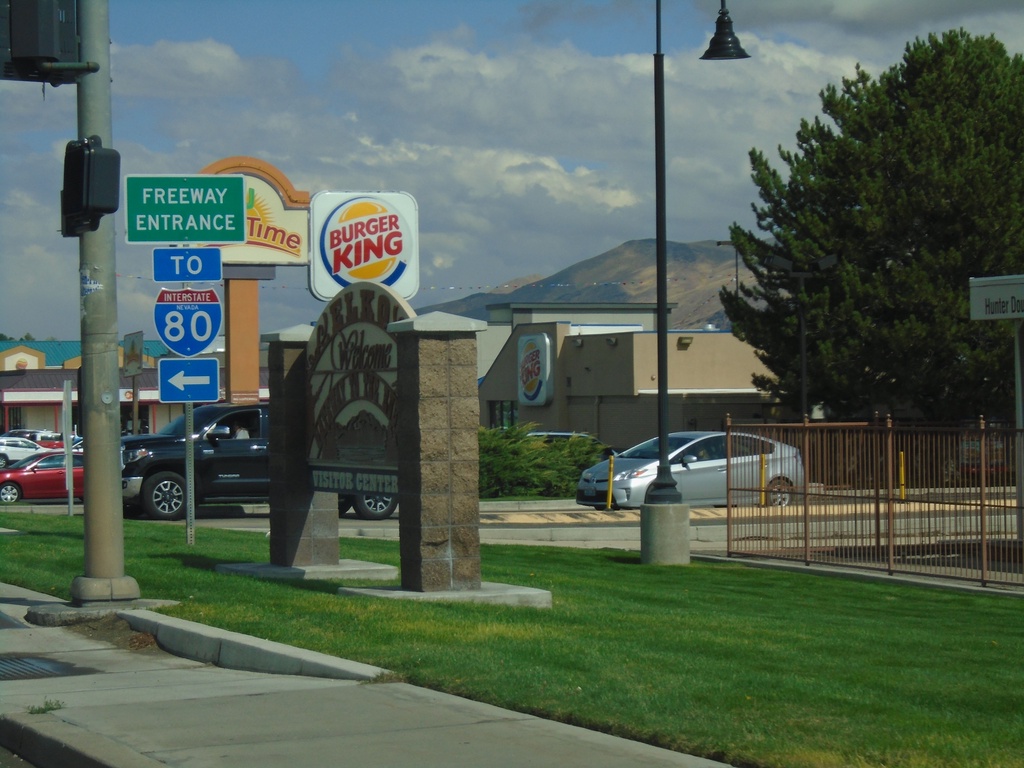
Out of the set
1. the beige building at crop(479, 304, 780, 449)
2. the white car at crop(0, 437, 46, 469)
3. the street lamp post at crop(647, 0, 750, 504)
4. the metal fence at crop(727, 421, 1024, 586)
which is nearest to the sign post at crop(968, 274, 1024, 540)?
the metal fence at crop(727, 421, 1024, 586)

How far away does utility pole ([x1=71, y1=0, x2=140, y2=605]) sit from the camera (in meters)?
10.1

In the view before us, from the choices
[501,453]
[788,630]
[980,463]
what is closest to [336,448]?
[788,630]

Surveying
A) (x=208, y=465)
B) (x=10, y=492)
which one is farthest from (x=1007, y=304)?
(x=10, y=492)

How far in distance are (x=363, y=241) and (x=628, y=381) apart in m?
36.1

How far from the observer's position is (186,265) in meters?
14.4

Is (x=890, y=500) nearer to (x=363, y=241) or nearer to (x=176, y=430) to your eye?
(x=363, y=241)

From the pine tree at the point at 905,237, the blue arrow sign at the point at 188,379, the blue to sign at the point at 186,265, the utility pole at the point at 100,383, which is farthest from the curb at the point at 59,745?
the pine tree at the point at 905,237

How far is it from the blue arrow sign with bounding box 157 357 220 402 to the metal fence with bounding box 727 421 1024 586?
7.32 m

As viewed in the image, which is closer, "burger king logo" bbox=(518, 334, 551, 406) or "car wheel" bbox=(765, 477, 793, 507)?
"car wheel" bbox=(765, 477, 793, 507)

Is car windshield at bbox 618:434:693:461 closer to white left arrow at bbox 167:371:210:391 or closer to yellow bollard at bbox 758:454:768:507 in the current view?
yellow bollard at bbox 758:454:768:507

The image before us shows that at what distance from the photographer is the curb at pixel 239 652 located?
306 inches

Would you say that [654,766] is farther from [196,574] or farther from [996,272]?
[996,272]

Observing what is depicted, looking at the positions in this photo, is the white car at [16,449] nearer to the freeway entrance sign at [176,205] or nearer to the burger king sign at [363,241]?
the freeway entrance sign at [176,205]

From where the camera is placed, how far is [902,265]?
42.9 meters
